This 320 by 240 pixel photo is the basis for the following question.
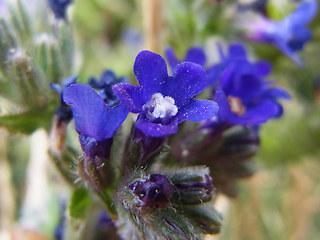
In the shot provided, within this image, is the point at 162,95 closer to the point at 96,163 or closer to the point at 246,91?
the point at 96,163

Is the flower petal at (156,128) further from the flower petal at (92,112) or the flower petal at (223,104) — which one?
the flower petal at (223,104)

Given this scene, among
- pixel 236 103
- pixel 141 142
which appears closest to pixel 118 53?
pixel 236 103

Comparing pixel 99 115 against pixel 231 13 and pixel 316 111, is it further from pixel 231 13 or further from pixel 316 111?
pixel 316 111

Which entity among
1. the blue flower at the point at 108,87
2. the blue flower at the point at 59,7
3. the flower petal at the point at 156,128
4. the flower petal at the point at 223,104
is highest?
the blue flower at the point at 59,7

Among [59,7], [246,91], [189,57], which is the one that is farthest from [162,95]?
[59,7]

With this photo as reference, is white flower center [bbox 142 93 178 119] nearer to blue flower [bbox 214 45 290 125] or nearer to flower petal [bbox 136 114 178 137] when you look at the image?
flower petal [bbox 136 114 178 137]

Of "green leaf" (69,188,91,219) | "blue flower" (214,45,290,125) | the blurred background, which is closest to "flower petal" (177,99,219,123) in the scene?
"blue flower" (214,45,290,125)

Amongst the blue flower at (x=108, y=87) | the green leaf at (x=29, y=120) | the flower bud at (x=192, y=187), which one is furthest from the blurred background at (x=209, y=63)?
the flower bud at (x=192, y=187)
